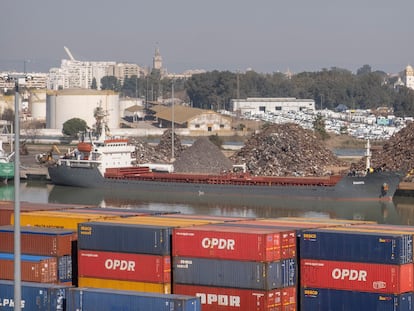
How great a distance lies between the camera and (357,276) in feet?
59.8

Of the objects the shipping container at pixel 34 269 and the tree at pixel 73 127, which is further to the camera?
the tree at pixel 73 127

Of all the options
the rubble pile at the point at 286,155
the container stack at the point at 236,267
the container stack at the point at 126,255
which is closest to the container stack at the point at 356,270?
the container stack at the point at 236,267

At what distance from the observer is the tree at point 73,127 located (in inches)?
3696

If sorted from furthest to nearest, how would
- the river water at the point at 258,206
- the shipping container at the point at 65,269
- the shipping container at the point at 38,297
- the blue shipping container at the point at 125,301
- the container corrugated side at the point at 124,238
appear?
the river water at the point at 258,206 < the shipping container at the point at 65,269 < the container corrugated side at the point at 124,238 < the shipping container at the point at 38,297 < the blue shipping container at the point at 125,301

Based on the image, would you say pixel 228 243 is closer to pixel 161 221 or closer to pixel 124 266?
pixel 124 266

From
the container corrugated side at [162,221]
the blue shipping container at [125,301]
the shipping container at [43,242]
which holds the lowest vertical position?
the blue shipping container at [125,301]

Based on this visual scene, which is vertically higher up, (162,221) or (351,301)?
(162,221)

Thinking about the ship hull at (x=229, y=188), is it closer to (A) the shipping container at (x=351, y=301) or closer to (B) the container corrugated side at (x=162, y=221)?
(B) the container corrugated side at (x=162, y=221)

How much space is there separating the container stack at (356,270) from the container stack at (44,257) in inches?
168

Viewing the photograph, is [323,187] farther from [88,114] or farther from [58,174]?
[88,114]

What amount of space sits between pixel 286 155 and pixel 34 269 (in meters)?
38.9

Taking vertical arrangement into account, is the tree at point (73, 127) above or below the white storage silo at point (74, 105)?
below

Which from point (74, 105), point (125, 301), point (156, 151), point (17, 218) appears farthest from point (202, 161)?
point (17, 218)

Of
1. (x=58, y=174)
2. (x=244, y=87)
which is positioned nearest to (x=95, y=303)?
(x=58, y=174)
